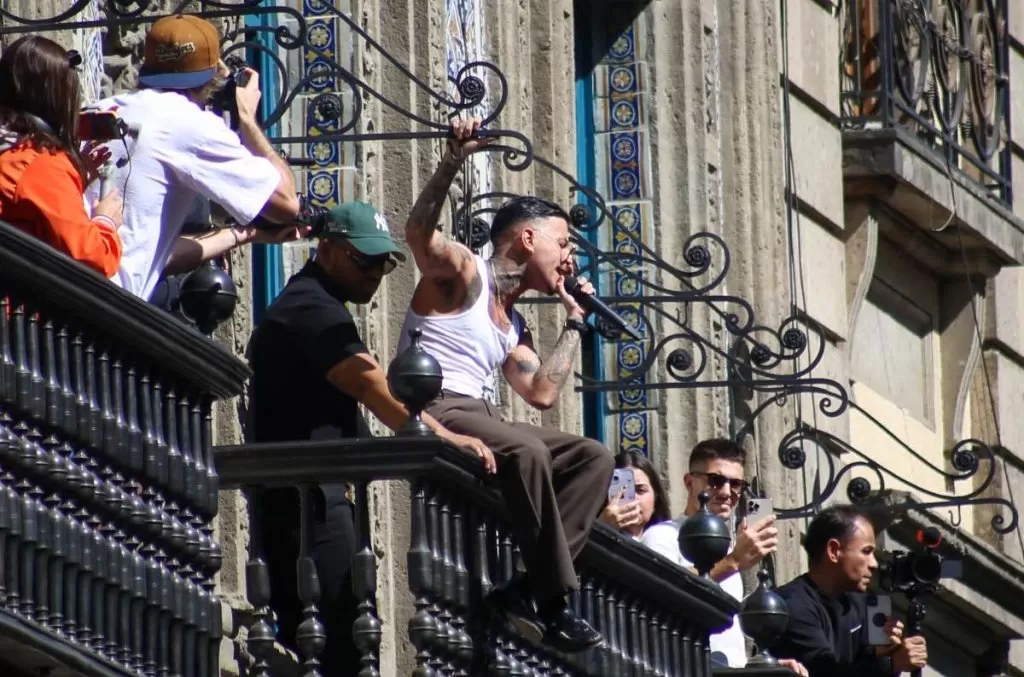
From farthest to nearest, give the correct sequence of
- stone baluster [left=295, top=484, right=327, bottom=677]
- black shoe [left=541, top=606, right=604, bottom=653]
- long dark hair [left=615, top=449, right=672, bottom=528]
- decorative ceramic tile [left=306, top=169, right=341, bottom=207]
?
1. decorative ceramic tile [left=306, top=169, right=341, bottom=207]
2. long dark hair [left=615, top=449, right=672, bottom=528]
3. black shoe [left=541, top=606, right=604, bottom=653]
4. stone baluster [left=295, top=484, right=327, bottom=677]

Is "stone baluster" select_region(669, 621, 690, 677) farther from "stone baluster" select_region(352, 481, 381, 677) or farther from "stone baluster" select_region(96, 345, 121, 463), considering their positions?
"stone baluster" select_region(96, 345, 121, 463)

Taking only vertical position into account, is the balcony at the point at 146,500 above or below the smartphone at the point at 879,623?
above

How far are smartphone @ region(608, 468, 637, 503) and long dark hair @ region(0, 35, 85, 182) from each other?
3.67 meters

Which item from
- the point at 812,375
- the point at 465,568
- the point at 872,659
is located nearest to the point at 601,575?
the point at 465,568

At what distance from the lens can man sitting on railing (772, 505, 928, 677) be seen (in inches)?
536

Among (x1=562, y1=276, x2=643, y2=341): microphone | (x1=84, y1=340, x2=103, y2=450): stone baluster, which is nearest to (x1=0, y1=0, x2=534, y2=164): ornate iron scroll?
(x1=562, y1=276, x2=643, y2=341): microphone

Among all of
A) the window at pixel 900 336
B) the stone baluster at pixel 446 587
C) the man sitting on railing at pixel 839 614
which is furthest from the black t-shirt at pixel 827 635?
the window at pixel 900 336

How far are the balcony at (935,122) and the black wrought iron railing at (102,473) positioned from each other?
1054 centimetres

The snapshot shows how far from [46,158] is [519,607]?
2176mm

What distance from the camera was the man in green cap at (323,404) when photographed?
10.8 metres

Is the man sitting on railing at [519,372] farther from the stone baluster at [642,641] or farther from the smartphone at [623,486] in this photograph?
the smartphone at [623,486]

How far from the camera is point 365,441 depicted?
10.6 m

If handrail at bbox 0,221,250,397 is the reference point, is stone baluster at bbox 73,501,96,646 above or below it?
below

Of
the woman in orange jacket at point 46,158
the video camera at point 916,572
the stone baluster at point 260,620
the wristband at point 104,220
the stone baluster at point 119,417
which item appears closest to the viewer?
the woman in orange jacket at point 46,158
